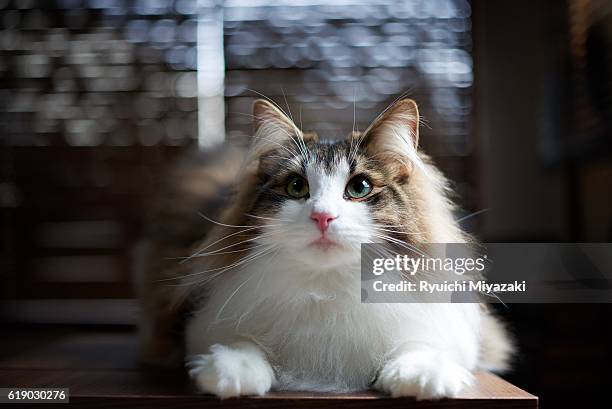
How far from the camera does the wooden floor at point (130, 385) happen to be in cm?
80

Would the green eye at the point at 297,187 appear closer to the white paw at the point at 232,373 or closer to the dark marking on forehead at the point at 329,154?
the dark marking on forehead at the point at 329,154

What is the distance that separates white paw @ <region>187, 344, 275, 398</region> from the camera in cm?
79

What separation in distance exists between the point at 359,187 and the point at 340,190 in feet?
0.13

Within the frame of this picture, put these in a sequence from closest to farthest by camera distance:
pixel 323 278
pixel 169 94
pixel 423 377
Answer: pixel 423 377 → pixel 323 278 → pixel 169 94

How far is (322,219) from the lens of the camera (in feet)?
2.65

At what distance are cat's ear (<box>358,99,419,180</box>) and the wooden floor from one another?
38cm

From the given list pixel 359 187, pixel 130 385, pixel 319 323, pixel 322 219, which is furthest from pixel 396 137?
pixel 130 385

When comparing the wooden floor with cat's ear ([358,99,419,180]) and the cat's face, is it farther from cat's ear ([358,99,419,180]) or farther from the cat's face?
cat's ear ([358,99,419,180])

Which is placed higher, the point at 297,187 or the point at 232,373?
the point at 297,187

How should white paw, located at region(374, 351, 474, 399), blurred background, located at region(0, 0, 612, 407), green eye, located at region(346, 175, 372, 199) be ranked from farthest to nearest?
1. blurred background, located at region(0, 0, 612, 407)
2. green eye, located at region(346, 175, 372, 199)
3. white paw, located at region(374, 351, 474, 399)

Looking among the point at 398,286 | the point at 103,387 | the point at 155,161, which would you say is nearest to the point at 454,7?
the point at 155,161

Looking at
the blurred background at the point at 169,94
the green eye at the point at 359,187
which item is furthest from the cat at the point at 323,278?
the blurred background at the point at 169,94

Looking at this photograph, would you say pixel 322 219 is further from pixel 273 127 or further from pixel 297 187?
pixel 273 127

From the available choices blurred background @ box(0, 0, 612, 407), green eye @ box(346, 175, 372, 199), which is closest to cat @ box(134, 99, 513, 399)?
green eye @ box(346, 175, 372, 199)
